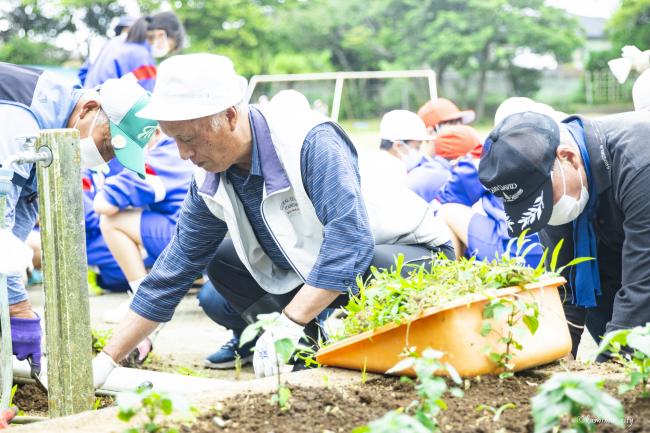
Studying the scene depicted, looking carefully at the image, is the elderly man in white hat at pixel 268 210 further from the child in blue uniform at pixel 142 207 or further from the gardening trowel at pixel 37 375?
the child in blue uniform at pixel 142 207

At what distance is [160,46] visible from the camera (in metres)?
7.20

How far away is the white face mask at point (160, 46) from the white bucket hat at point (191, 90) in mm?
4396

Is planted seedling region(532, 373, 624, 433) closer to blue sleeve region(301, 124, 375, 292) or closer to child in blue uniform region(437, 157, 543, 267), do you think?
blue sleeve region(301, 124, 375, 292)

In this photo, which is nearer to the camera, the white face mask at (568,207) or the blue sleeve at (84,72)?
the white face mask at (568,207)

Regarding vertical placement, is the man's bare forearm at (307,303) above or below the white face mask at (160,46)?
below

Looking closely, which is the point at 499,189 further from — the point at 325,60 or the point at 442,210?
the point at 325,60

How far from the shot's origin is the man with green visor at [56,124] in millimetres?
3271

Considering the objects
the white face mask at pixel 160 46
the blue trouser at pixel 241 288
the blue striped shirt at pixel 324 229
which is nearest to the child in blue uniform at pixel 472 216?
the blue trouser at pixel 241 288

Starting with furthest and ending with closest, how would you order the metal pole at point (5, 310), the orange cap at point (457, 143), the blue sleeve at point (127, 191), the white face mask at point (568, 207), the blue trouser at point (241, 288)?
the orange cap at point (457, 143)
the blue sleeve at point (127, 191)
the blue trouser at point (241, 288)
the white face mask at point (568, 207)
the metal pole at point (5, 310)

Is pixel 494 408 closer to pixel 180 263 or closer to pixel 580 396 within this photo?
pixel 580 396

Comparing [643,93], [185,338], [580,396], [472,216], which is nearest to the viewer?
[580,396]

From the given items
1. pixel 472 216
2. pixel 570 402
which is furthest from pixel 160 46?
pixel 570 402

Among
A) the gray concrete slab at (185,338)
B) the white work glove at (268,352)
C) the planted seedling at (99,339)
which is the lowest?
the gray concrete slab at (185,338)

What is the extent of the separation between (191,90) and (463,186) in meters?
2.75
